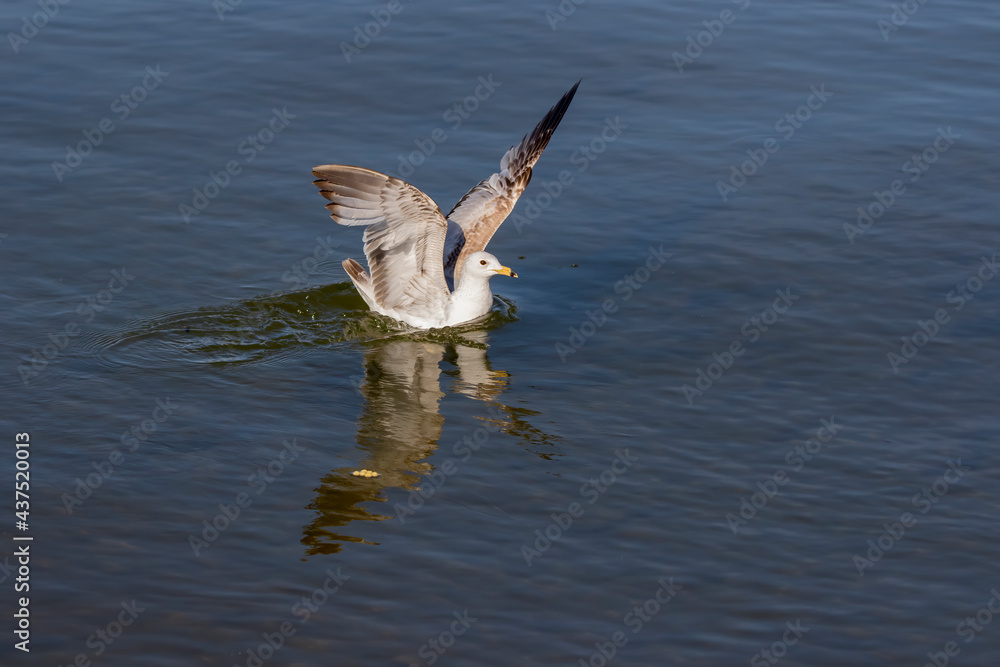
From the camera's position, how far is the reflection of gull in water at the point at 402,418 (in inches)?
395

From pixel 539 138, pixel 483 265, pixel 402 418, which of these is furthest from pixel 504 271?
pixel 402 418

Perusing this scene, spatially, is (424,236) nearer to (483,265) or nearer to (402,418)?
(483,265)

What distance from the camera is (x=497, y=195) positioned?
48.9ft

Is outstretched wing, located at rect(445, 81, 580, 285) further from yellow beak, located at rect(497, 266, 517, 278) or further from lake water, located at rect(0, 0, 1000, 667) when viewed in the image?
yellow beak, located at rect(497, 266, 517, 278)

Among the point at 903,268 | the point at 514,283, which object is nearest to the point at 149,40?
the point at 514,283

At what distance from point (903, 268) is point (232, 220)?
8211 mm

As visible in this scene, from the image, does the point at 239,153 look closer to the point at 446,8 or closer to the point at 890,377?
the point at 446,8

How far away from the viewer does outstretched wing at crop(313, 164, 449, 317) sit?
1233cm

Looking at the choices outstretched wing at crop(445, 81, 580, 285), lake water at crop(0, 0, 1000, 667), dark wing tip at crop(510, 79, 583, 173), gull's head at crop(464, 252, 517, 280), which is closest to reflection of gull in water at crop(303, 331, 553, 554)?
lake water at crop(0, 0, 1000, 667)

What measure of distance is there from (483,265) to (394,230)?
110 cm

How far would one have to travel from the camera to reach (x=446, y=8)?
75.7 ft

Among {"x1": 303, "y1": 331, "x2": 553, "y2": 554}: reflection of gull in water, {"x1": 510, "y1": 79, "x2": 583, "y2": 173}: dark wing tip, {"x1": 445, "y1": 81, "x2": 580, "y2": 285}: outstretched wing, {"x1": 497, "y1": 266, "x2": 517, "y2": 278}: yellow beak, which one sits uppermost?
{"x1": 510, "y1": 79, "x2": 583, "y2": 173}: dark wing tip

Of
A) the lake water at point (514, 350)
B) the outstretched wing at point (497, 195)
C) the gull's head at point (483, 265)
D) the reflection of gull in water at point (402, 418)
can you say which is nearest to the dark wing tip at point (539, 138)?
the outstretched wing at point (497, 195)

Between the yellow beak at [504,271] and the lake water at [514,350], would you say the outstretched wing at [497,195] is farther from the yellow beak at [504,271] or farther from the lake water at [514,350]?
the yellow beak at [504,271]
